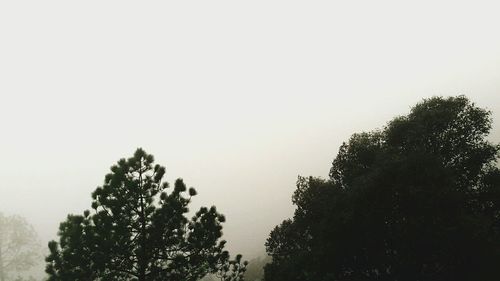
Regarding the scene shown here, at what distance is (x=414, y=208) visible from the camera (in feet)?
58.4

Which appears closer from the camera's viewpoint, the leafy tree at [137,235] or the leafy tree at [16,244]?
the leafy tree at [137,235]

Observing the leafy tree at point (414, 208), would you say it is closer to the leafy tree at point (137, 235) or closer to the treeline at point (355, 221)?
the treeline at point (355, 221)

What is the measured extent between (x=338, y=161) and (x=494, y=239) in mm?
10804

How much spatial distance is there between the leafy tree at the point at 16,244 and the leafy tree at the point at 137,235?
108 feet

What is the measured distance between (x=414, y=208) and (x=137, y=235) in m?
13.4

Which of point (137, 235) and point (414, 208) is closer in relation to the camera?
point (137, 235)

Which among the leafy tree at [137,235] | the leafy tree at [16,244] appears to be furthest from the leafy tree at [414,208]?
the leafy tree at [16,244]

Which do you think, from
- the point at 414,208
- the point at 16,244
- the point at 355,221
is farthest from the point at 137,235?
the point at 16,244

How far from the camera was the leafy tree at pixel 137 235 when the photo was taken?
42.9ft

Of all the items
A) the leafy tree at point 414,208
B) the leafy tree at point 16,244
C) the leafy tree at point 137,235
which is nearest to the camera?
the leafy tree at point 137,235

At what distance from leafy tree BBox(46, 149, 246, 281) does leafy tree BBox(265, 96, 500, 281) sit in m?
6.57

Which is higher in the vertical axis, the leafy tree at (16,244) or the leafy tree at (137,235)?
the leafy tree at (16,244)

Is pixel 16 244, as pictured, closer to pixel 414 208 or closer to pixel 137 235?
pixel 137 235

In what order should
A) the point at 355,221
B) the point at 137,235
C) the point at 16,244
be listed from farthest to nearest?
the point at 16,244, the point at 355,221, the point at 137,235
